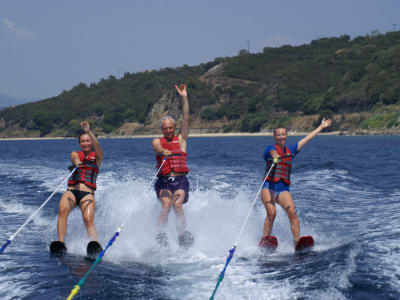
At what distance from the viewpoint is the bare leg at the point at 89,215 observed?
5.82 meters

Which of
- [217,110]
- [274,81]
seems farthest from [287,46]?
[217,110]

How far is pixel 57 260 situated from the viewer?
18.3 feet

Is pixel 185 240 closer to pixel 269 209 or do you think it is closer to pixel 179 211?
pixel 179 211

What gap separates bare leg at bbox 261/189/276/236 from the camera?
6176 millimetres

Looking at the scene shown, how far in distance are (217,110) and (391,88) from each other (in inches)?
1286

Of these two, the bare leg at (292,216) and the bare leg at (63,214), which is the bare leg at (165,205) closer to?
the bare leg at (63,214)

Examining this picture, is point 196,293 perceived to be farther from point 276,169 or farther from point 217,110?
point 217,110

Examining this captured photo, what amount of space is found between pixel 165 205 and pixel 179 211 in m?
0.19

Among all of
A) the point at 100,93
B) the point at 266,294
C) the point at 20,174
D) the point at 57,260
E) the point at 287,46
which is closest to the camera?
the point at 266,294

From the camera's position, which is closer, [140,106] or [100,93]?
[140,106]

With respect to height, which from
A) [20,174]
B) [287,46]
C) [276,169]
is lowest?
[20,174]

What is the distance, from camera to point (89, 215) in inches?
231

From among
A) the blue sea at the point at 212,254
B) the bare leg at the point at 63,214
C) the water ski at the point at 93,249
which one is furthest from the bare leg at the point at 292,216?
the bare leg at the point at 63,214

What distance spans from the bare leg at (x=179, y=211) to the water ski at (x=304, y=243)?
4.56 feet
